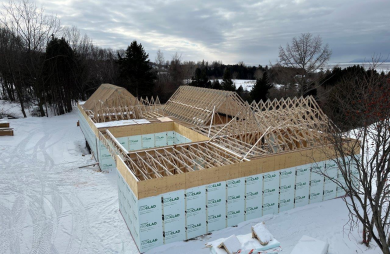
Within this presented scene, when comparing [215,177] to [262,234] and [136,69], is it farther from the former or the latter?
[136,69]

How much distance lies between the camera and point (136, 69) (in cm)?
3522

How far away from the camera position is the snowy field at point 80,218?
907 centimetres

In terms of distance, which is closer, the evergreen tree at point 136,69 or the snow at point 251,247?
the snow at point 251,247

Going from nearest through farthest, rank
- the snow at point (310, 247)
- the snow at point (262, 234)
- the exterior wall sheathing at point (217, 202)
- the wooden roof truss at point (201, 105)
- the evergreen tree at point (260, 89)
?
1. the snow at point (262, 234)
2. the snow at point (310, 247)
3. the exterior wall sheathing at point (217, 202)
4. the wooden roof truss at point (201, 105)
5. the evergreen tree at point (260, 89)

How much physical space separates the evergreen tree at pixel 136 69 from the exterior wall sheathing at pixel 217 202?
26.9 meters

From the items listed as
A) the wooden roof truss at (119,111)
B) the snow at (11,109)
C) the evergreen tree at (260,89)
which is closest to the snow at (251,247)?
the wooden roof truss at (119,111)

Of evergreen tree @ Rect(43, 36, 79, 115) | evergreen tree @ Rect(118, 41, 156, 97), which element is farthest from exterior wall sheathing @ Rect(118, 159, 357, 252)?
evergreen tree @ Rect(43, 36, 79, 115)

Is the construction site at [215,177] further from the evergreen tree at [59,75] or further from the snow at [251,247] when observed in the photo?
the evergreen tree at [59,75]

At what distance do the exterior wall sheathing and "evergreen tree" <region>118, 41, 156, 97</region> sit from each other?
26937 mm

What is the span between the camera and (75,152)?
63.3ft

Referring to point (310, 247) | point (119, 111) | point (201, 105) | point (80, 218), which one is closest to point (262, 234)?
point (310, 247)

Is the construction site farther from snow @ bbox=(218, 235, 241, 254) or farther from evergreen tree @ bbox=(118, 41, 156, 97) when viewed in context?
evergreen tree @ bbox=(118, 41, 156, 97)

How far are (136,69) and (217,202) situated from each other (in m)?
29.0

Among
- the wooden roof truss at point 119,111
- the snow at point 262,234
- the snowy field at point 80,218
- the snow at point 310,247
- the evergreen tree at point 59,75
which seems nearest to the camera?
the snow at point 262,234
